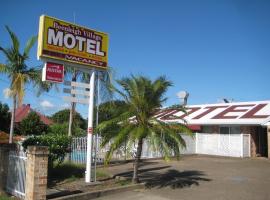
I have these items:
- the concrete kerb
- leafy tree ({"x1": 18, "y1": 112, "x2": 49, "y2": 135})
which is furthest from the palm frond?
leafy tree ({"x1": 18, "y1": 112, "x2": 49, "y2": 135})

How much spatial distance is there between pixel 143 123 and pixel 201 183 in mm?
3439

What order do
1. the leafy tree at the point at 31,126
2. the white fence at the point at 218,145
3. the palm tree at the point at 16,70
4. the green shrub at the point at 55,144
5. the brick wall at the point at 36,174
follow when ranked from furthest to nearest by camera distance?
1. the leafy tree at the point at 31,126
2. the white fence at the point at 218,145
3. the palm tree at the point at 16,70
4. the green shrub at the point at 55,144
5. the brick wall at the point at 36,174

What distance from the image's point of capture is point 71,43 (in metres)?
12.5

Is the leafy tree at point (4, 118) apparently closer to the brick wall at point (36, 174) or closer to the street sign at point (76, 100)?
the street sign at point (76, 100)

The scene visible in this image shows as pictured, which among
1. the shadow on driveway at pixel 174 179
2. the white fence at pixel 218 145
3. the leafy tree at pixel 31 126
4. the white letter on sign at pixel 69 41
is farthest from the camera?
the leafy tree at pixel 31 126

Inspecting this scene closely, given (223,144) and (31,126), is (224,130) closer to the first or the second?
(223,144)

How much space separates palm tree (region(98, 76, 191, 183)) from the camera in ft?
37.8

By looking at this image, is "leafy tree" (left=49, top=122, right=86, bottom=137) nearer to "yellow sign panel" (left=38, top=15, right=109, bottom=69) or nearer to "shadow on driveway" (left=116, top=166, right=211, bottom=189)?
"shadow on driveway" (left=116, top=166, right=211, bottom=189)

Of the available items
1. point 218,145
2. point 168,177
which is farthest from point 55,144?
point 218,145

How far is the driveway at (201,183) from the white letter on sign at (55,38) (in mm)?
5184

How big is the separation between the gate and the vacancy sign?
2616mm

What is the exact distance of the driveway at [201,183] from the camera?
1116 centimetres

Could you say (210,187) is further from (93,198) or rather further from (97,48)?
(97,48)

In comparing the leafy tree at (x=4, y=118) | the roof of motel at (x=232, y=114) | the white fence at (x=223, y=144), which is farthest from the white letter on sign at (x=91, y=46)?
the leafy tree at (x=4, y=118)
